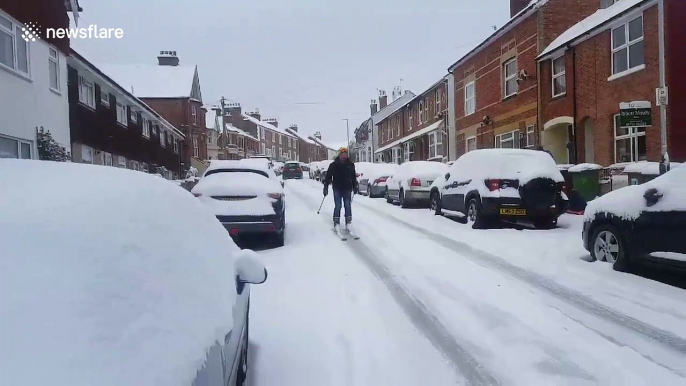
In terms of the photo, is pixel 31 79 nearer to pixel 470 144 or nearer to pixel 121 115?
pixel 121 115

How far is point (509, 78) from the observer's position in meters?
23.0

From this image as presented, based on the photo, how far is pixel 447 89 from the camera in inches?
1233

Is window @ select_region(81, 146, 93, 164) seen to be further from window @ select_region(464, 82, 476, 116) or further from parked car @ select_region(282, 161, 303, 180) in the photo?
parked car @ select_region(282, 161, 303, 180)

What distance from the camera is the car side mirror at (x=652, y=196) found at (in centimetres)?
604

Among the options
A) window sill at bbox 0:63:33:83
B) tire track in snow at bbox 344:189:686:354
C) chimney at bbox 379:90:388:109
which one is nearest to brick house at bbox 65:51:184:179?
window sill at bbox 0:63:33:83

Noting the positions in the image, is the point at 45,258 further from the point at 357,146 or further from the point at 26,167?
the point at 357,146

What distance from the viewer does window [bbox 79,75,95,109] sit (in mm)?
18359

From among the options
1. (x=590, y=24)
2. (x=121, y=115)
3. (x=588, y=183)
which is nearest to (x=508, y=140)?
(x=590, y=24)

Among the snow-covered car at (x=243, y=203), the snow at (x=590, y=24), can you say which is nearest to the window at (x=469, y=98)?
the snow at (x=590, y=24)

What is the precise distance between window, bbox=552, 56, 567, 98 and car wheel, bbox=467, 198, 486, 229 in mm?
9324

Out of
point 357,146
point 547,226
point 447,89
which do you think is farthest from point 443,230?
point 357,146

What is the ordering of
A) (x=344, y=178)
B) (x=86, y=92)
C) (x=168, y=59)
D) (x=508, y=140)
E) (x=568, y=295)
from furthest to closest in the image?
(x=168, y=59) → (x=508, y=140) → (x=86, y=92) → (x=344, y=178) → (x=568, y=295)

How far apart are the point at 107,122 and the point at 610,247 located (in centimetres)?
1997

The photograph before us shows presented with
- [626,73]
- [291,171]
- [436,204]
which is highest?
[626,73]
